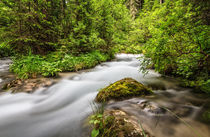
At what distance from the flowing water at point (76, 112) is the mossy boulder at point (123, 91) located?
23cm

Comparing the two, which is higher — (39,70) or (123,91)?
(39,70)

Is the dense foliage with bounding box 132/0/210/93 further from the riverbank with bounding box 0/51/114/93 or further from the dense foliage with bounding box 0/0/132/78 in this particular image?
the dense foliage with bounding box 0/0/132/78

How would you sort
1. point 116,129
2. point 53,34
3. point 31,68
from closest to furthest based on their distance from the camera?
point 116,129 → point 31,68 → point 53,34

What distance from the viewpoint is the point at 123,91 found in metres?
3.14

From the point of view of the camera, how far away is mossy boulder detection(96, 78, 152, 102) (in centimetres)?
306

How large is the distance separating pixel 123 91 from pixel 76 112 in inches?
57.1

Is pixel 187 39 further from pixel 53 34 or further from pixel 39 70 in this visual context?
pixel 53 34

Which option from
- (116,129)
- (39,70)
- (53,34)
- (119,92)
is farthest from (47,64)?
(116,129)

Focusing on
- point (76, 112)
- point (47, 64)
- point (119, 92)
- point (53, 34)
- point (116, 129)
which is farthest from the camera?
point (53, 34)

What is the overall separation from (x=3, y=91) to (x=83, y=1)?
7649 millimetres

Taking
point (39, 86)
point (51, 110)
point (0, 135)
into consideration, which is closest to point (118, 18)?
point (39, 86)

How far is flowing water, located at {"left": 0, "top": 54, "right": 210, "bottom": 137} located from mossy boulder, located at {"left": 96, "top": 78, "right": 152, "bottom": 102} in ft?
0.74

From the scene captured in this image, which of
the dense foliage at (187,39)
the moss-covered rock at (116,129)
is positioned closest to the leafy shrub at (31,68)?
the moss-covered rock at (116,129)

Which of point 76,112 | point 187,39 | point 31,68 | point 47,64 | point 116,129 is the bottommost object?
point 76,112
